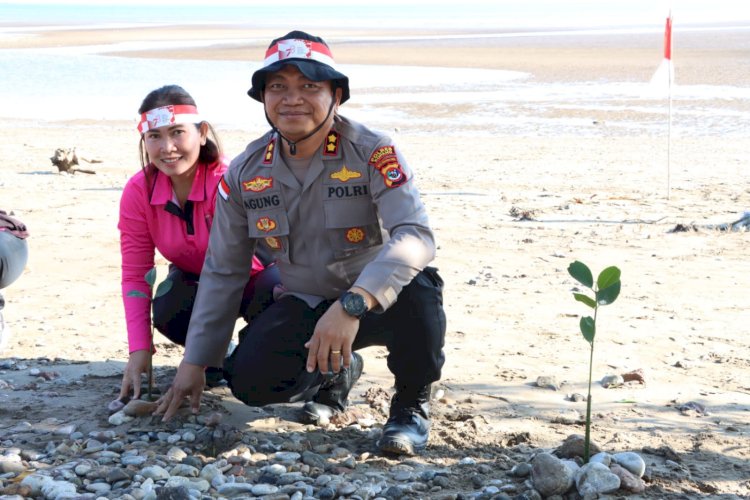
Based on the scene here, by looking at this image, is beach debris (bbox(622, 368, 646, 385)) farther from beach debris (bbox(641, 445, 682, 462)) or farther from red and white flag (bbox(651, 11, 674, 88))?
red and white flag (bbox(651, 11, 674, 88))

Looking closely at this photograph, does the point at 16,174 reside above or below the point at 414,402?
above

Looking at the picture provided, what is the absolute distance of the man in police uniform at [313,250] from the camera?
3395 millimetres

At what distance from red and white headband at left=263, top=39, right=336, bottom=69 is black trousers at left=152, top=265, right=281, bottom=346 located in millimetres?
984

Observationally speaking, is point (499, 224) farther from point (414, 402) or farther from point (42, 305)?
point (414, 402)

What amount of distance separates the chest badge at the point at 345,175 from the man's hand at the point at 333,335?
1.56 ft

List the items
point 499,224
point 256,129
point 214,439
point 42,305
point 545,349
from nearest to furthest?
point 214,439 → point 545,349 → point 42,305 → point 499,224 → point 256,129

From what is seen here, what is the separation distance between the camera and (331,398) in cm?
405

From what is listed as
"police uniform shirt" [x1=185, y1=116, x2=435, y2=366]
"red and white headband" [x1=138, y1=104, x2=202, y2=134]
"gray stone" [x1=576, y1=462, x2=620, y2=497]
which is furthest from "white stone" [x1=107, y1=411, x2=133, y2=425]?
"gray stone" [x1=576, y1=462, x2=620, y2=497]

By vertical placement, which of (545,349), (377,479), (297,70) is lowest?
(377,479)

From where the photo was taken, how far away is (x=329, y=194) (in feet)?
11.5

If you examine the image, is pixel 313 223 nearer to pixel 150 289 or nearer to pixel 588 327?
pixel 150 289

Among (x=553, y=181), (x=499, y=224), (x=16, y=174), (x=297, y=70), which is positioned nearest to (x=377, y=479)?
(x=297, y=70)

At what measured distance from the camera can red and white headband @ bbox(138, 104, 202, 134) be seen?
396 cm

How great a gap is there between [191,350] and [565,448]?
54.4 inches
